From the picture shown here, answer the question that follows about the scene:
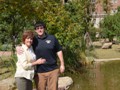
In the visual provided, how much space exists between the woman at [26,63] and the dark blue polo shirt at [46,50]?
0.69 ft

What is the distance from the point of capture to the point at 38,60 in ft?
21.3

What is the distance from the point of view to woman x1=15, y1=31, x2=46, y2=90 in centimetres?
639

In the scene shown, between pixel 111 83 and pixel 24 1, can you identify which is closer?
pixel 111 83

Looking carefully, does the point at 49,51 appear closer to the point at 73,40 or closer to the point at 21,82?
the point at 21,82

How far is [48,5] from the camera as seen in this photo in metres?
18.1

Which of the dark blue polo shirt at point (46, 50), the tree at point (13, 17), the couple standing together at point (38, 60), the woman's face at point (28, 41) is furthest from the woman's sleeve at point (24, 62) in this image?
the tree at point (13, 17)

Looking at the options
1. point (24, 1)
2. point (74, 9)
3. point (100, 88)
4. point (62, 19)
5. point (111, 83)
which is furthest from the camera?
point (74, 9)

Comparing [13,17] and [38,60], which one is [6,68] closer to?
[13,17]

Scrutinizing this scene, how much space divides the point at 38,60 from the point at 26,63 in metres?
0.24

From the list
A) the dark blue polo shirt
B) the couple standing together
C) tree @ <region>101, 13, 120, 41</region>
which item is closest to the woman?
the couple standing together

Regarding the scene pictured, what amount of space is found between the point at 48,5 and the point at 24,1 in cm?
209

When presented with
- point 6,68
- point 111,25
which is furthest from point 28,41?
point 111,25

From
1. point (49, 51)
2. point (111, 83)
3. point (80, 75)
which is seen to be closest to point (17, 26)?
point (80, 75)

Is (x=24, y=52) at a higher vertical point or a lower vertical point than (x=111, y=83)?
higher
